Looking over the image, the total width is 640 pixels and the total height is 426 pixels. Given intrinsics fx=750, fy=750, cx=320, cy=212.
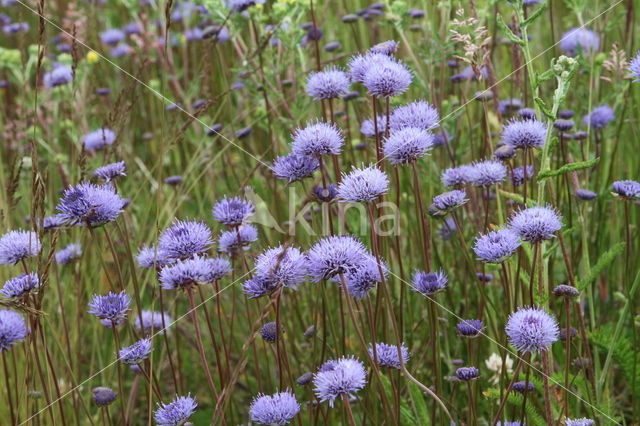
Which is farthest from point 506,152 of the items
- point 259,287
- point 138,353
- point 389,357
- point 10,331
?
point 10,331

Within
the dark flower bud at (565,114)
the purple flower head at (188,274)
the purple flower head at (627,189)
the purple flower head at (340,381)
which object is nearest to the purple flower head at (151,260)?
the purple flower head at (188,274)

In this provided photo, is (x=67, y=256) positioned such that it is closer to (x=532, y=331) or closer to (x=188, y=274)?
(x=188, y=274)

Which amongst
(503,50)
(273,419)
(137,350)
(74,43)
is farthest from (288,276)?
(503,50)

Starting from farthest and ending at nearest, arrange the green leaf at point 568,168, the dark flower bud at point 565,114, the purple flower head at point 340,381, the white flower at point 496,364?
1. the dark flower bud at point 565,114
2. the white flower at point 496,364
3. the green leaf at point 568,168
4. the purple flower head at point 340,381

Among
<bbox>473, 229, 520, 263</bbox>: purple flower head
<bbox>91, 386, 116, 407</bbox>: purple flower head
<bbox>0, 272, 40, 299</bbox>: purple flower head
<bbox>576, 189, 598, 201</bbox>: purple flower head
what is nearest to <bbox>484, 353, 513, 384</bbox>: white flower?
<bbox>576, 189, 598, 201</bbox>: purple flower head

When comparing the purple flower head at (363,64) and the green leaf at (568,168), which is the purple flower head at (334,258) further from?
the purple flower head at (363,64)

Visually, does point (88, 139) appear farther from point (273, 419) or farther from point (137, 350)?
point (273, 419)
